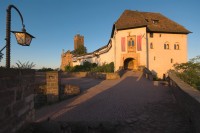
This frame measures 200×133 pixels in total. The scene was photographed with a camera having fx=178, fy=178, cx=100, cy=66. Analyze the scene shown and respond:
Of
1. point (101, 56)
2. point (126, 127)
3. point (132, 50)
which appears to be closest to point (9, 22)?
point (126, 127)

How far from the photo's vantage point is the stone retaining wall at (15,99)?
338 cm

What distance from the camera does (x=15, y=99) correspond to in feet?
12.8

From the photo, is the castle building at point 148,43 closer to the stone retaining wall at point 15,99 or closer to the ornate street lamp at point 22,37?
the ornate street lamp at point 22,37

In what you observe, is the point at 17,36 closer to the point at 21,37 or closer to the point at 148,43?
the point at 21,37

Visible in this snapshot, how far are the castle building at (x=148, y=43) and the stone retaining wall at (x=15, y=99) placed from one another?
21.8m

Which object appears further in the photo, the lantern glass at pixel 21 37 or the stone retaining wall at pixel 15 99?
the lantern glass at pixel 21 37

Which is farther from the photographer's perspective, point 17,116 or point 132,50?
point 132,50

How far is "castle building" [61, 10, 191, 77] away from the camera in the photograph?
1051 inches

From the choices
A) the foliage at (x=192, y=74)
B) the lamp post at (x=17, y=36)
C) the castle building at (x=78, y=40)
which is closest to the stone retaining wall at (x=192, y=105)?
the lamp post at (x=17, y=36)

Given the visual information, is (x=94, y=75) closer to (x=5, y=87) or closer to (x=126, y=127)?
(x=126, y=127)

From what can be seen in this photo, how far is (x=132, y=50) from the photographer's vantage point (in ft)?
88.0

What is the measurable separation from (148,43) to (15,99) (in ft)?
85.9

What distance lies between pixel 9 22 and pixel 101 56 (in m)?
31.2

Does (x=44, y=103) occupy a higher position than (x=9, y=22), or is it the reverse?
(x=9, y=22)
